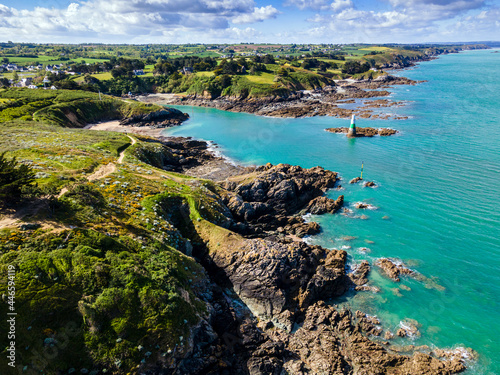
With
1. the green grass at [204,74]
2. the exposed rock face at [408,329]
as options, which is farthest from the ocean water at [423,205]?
the green grass at [204,74]

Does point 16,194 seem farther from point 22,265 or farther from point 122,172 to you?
point 122,172

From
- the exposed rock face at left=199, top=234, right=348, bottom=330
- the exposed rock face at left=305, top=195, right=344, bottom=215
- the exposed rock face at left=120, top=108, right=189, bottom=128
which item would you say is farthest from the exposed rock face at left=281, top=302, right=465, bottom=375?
the exposed rock face at left=120, top=108, right=189, bottom=128

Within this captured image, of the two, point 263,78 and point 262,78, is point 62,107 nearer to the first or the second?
point 262,78

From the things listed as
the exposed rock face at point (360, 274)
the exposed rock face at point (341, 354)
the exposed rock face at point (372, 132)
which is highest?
the exposed rock face at point (372, 132)

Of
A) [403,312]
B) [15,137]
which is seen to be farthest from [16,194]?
[403,312]

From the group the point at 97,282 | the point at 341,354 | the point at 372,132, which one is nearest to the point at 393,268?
the point at 341,354

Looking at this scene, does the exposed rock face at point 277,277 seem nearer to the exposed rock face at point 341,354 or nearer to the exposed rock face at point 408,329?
the exposed rock face at point 341,354
